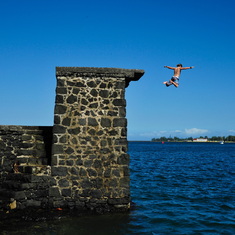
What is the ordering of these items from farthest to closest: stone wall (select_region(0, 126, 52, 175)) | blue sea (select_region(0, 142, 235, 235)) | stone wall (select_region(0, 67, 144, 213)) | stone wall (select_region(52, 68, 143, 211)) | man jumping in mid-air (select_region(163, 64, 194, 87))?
man jumping in mid-air (select_region(163, 64, 194, 87)) < stone wall (select_region(0, 126, 52, 175)) < stone wall (select_region(52, 68, 143, 211)) < stone wall (select_region(0, 67, 144, 213)) < blue sea (select_region(0, 142, 235, 235))

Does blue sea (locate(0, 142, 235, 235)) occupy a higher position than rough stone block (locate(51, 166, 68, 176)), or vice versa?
rough stone block (locate(51, 166, 68, 176))

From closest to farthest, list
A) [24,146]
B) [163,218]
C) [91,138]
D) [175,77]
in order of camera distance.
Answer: [91,138], [163,218], [24,146], [175,77]

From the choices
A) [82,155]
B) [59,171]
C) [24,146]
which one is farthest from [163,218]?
[24,146]

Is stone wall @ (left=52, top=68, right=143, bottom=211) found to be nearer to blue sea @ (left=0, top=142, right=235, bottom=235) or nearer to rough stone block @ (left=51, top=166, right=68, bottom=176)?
rough stone block @ (left=51, top=166, right=68, bottom=176)

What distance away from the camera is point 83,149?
34.5 feet

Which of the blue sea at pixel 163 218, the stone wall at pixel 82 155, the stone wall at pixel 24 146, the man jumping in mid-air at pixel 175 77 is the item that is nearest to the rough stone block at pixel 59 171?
the stone wall at pixel 82 155

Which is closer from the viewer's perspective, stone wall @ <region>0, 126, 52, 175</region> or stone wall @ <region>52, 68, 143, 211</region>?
stone wall @ <region>52, 68, 143, 211</region>

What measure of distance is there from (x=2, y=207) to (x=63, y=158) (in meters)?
2.45

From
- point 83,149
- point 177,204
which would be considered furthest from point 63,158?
point 177,204

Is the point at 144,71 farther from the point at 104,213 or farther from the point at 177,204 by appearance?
the point at 177,204

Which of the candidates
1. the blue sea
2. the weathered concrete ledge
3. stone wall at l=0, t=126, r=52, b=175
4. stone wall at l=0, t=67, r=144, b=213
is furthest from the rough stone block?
the weathered concrete ledge

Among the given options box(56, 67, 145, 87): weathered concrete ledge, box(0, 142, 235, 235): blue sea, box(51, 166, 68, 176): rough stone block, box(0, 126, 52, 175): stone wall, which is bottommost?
box(0, 142, 235, 235): blue sea

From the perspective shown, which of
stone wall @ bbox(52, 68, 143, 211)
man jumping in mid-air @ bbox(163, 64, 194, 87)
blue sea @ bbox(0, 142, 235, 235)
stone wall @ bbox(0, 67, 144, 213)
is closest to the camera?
blue sea @ bbox(0, 142, 235, 235)

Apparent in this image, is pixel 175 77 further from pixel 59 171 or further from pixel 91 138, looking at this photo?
pixel 59 171
